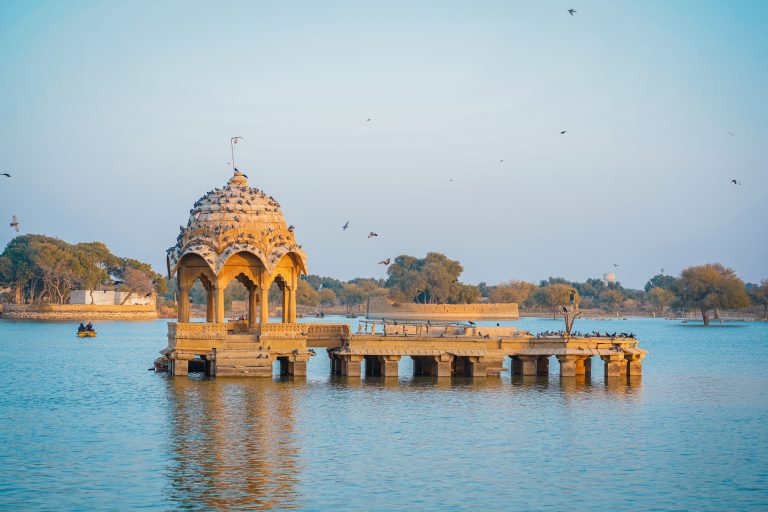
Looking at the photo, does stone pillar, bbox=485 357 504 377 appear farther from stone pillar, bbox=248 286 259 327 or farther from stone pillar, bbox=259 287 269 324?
stone pillar, bbox=248 286 259 327

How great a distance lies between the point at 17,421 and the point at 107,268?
138093mm

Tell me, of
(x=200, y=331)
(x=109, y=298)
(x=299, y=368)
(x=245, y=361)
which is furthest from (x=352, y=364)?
(x=109, y=298)

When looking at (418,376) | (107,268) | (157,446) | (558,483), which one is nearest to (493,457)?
(558,483)

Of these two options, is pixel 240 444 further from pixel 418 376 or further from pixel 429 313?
pixel 429 313

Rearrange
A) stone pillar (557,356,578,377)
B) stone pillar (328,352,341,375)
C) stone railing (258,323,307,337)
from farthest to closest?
stone pillar (328,352,341,375), stone pillar (557,356,578,377), stone railing (258,323,307,337)

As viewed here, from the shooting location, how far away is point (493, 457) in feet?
108

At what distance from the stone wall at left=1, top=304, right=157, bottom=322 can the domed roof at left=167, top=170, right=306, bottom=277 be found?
356 feet

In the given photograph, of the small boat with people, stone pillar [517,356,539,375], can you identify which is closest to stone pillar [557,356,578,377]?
stone pillar [517,356,539,375]

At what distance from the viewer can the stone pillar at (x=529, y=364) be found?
174 feet

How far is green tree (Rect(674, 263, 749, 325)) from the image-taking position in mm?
142375

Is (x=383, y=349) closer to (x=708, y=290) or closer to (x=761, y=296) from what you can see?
(x=708, y=290)

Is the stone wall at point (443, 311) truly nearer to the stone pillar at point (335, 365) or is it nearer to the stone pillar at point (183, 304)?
the stone pillar at point (335, 365)

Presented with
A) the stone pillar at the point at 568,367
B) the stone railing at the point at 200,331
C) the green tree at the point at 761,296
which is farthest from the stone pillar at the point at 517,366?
the green tree at the point at 761,296

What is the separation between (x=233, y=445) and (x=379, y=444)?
4.53 metres
